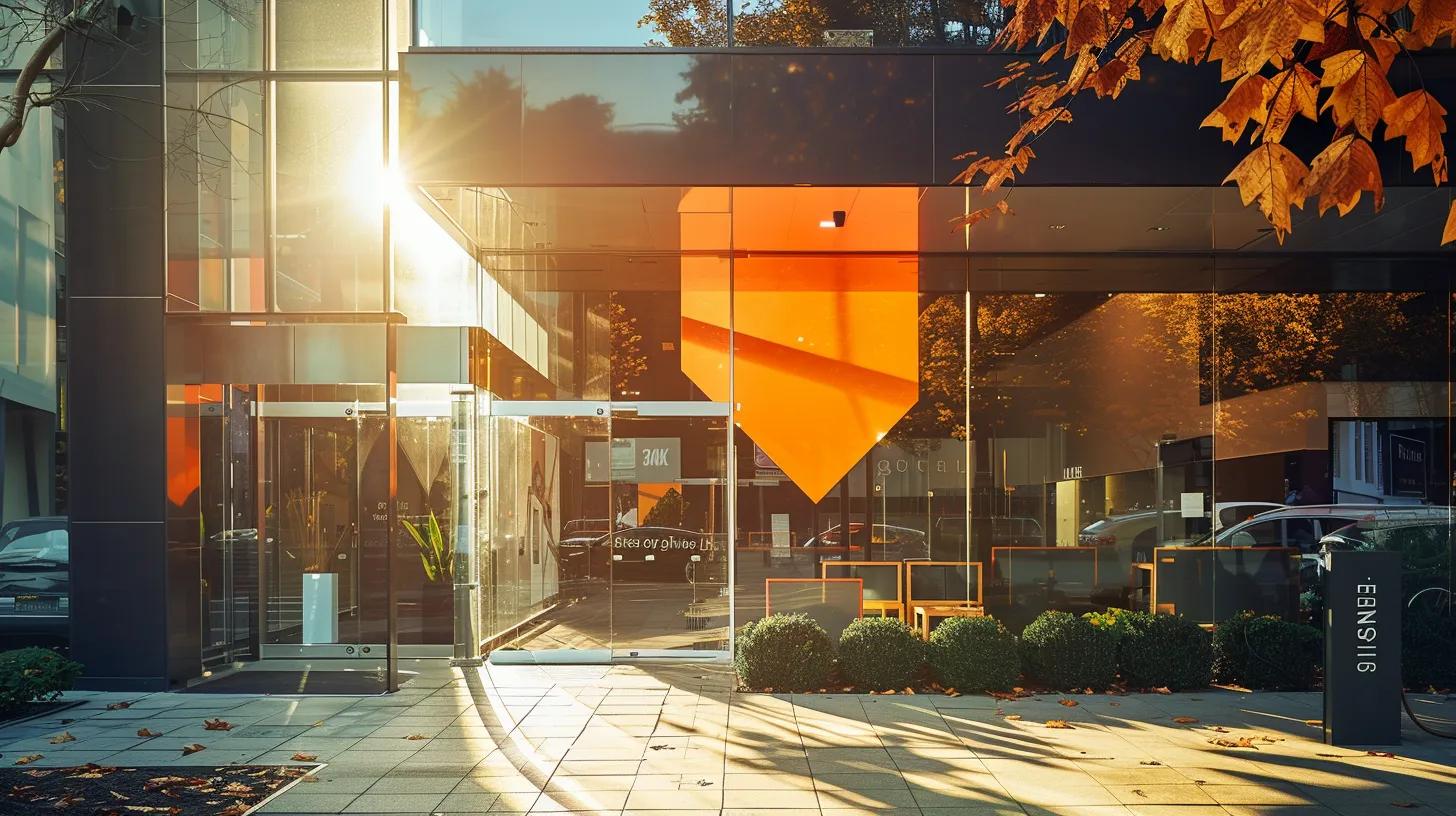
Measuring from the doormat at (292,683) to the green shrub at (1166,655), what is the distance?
6.90 m

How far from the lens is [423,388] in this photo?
12.7 m

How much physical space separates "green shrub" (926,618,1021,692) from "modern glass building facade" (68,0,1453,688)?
1.67 metres

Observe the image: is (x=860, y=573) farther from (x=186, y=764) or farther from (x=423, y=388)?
(x=186, y=764)

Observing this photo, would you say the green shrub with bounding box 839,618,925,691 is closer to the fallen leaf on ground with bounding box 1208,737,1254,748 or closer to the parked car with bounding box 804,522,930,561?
the parked car with bounding box 804,522,930,561

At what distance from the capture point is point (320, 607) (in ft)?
39.5

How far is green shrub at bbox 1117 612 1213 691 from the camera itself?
33.5 feet

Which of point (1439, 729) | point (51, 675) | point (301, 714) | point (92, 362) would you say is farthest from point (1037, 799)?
point (92, 362)

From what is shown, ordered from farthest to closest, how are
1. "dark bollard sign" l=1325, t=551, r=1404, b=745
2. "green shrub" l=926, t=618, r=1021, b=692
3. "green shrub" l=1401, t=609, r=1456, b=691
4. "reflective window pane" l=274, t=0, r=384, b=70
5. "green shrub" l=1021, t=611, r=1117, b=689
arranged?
"reflective window pane" l=274, t=0, r=384, b=70 → "green shrub" l=1401, t=609, r=1456, b=691 → "green shrub" l=1021, t=611, r=1117, b=689 → "green shrub" l=926, t=618, r=1021, b=692 → "dark bollard sign" l=1325, t=551, r=1404, b=745

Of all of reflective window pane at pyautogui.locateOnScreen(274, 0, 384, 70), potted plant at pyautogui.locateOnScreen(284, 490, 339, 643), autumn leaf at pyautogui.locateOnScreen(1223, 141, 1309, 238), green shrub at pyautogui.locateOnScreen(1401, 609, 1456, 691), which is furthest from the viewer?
potted plant at pyautogui.locateOnScreen(284, 490, 339, 643)

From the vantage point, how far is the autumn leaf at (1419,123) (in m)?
4.27

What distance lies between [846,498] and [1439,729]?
5.65 metres

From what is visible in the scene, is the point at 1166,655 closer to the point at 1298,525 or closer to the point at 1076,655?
the point at 1076,655

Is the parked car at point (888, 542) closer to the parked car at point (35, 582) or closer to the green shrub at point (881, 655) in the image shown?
the green shrub at point (881, 655)

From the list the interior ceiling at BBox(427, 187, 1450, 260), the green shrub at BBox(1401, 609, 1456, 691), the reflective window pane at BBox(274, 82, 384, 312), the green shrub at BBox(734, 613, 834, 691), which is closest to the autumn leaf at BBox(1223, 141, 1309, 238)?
the interior ceiling at BBox(427, 187, 1450, 260)
